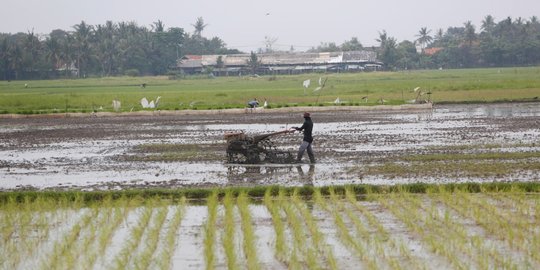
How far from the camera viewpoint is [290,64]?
294 feet

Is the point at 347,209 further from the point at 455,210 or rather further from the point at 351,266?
the point at 351,266

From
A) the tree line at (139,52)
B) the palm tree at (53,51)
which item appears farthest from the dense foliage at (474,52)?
the palm tree at (53,51)

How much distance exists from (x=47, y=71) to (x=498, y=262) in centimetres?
8252

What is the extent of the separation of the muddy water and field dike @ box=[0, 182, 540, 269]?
5.45 feet

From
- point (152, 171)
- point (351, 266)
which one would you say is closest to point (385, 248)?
point (351, 266)

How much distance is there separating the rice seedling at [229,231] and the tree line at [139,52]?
73181 millimetres

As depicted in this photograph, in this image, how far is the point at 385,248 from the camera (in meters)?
9.07

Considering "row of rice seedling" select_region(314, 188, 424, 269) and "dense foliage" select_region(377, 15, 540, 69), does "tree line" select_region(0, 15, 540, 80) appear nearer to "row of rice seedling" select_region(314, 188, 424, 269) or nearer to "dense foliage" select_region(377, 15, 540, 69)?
"dense foliage" select_region(377, 15, 540, 69)

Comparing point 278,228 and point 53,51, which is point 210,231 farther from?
point 53,51

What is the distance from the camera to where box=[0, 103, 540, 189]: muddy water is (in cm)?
1562

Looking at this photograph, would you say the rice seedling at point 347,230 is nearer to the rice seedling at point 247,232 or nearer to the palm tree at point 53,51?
the rice seedling at point 247,232

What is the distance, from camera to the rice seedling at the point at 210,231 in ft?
28.1

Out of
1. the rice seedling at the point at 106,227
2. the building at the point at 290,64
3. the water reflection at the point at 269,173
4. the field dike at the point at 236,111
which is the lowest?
the field dike at the point at 236,111

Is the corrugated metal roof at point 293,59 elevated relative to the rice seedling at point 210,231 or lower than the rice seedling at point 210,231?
elevated
